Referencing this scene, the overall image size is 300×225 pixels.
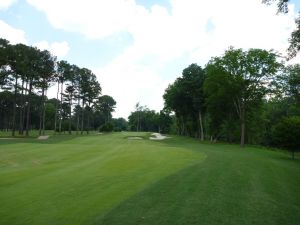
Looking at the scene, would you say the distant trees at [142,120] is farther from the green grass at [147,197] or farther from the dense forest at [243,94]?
the green grass at [147,197]

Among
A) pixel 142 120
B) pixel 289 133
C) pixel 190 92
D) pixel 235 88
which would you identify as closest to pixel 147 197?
pixel 289 133

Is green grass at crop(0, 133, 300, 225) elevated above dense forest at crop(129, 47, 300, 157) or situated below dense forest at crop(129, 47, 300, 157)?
below

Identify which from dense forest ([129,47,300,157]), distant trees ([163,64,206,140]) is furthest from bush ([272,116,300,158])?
distant trees ([163,64,206,140])

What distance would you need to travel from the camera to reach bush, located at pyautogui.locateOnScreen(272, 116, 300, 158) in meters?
27.5

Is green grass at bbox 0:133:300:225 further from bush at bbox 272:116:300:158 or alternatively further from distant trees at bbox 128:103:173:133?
distant trees at bbox 128:103:173:133

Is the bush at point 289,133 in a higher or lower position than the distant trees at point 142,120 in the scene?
lower

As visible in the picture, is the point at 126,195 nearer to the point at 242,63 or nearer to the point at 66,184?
the point at 66,184

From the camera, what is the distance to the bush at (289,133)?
27.5 m

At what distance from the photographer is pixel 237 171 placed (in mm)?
16109

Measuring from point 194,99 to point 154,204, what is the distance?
50.5 m

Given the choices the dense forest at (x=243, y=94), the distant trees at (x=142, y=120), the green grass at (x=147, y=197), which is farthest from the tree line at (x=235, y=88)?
the distant trees at (x=142, y=120)

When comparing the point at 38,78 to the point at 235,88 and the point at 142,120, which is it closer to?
the point at 235,88

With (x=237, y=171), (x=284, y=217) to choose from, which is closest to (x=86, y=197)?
(x=284, y=217)

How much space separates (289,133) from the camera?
2764 centimetres
